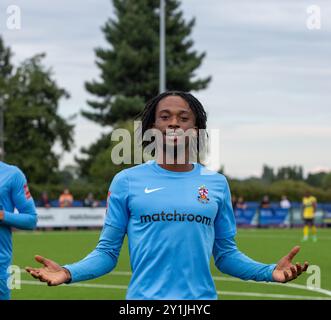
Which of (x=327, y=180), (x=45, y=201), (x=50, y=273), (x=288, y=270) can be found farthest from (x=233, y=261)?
(x=327, y=180)

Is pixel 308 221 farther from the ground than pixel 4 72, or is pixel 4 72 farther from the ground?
pixel 4 72

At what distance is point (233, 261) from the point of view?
4.65m

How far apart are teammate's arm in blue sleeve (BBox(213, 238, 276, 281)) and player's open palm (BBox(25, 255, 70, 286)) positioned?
91cm

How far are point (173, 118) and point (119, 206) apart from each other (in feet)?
1.77

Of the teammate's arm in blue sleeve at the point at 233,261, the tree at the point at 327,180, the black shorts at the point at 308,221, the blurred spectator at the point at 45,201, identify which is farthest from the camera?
the tree at the point at 327,180

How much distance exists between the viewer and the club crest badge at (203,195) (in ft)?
14.7

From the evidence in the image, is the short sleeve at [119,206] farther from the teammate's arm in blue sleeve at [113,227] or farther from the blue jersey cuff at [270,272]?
the blue jersey cuff at [270,272]

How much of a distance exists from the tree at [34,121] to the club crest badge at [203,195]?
67.1 meters

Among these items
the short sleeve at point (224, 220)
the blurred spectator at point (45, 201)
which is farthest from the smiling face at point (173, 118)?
the blurred spectator at point (45, 201)

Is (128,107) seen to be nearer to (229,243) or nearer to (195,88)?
(195,88)

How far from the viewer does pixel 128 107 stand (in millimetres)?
67125

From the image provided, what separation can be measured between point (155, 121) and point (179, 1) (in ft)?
225

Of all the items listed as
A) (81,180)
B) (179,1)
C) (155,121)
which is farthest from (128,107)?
(155,121)

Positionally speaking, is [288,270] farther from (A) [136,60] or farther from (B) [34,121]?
(B) [34,121]
